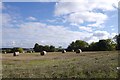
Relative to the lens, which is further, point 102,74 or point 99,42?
point 99,42

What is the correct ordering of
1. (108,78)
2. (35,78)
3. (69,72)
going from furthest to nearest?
(69,72) < (35,78) < (108,78)

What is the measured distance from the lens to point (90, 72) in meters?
20.2

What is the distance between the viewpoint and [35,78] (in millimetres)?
19609

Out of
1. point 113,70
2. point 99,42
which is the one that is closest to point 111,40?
point 99,42

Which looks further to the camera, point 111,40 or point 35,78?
point 111,40

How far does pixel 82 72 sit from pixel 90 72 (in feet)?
2.19

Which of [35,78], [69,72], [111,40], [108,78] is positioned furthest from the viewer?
[111,40]

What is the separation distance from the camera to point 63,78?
A: 62.0ft

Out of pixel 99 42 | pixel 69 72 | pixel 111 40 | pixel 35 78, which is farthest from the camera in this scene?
pixel 111 40

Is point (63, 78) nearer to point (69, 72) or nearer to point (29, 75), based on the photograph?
point (69, 72)

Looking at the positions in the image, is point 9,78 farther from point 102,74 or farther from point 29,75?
point 102,74

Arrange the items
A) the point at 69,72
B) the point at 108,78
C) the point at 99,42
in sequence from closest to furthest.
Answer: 1. the point at 108,78
2. the point at 69,72
3. the point at 99,42

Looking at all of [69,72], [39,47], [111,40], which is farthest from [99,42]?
[69,72]

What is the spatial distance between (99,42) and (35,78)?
8204 centimetres
